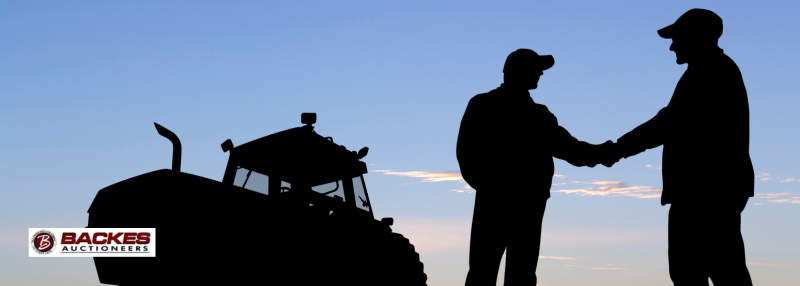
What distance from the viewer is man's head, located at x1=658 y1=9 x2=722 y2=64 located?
4.89 m

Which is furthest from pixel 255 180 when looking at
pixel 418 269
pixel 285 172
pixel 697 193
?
pixel 697 193

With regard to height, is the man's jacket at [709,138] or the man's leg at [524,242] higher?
the man's jacket at [709,138]

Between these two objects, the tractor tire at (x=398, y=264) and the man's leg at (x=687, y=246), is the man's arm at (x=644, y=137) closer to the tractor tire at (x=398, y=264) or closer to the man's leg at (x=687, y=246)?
the man's leg at (x=687, y=246)

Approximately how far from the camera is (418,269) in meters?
9.01

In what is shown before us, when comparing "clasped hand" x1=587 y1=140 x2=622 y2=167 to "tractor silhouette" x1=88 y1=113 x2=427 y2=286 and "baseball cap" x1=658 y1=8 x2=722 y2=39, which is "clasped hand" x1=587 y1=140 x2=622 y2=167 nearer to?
"baseball cap" x1=658 y1=8 x2=722 y2=39

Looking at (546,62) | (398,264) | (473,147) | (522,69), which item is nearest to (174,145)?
(398,264)

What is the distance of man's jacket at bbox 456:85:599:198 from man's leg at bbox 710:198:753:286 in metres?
1.32

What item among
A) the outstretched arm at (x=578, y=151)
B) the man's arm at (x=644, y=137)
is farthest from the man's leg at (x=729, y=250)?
the outstretched arm at (x=578, y=151)

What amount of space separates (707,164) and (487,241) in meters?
1.62

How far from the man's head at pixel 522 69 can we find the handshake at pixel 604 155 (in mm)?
1490

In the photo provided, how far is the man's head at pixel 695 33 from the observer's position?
4.89m

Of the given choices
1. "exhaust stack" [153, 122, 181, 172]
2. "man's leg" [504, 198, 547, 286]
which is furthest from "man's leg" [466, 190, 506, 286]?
"exhaust stack" [153, 122, 181, 172]

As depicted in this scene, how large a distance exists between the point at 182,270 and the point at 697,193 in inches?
177

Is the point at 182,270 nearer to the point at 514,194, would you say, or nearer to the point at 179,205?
the point at 179,205
